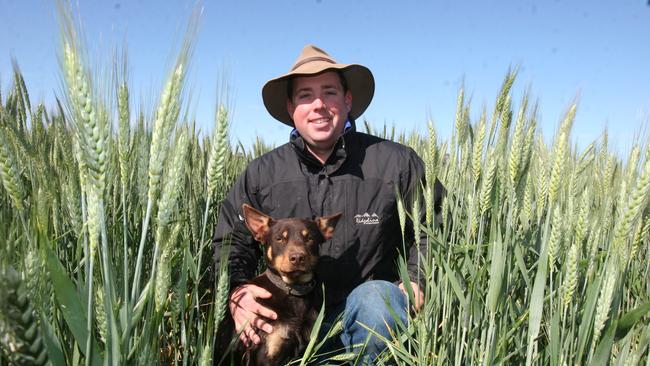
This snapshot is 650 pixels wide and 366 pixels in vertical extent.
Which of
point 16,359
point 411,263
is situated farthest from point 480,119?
point 16,359

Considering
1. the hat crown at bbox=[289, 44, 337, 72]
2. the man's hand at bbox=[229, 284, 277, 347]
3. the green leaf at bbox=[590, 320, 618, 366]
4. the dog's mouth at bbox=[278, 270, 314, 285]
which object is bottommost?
the man's hand at bbox=[229, 284, 277, 347]

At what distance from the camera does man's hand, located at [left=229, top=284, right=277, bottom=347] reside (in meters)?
2.59

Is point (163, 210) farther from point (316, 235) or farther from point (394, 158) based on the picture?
point (394, 158)

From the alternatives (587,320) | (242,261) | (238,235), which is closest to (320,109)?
(238,235)

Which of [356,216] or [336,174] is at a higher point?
[336,174]

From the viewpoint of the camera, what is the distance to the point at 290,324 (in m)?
2.78

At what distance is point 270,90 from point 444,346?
2.44m

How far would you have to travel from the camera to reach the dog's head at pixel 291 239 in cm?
281

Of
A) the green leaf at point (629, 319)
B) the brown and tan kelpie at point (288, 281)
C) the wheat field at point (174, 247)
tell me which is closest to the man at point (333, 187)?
the brown and tan kelpie at point (288, 281)

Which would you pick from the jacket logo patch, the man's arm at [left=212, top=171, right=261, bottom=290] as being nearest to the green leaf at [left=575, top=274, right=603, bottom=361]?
the jacket logo patch

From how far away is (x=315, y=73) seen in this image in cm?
312

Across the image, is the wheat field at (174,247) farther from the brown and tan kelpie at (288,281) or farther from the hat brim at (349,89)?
the hat brim at (349,89)

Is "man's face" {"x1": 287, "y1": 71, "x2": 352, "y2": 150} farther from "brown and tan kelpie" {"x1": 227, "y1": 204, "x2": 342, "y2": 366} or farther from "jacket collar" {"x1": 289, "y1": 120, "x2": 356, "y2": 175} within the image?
"brown and tan kelpie" {"x1": 227, "y1": 204, "x2": 342, "y2": 366}

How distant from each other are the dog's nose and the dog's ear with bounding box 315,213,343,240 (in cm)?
34
